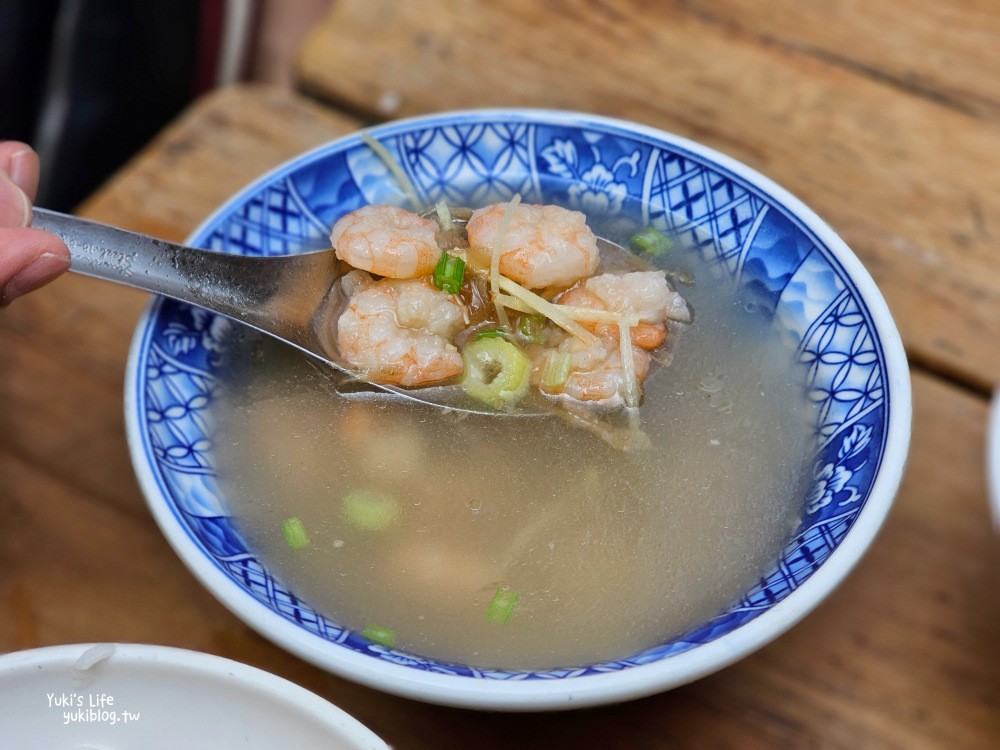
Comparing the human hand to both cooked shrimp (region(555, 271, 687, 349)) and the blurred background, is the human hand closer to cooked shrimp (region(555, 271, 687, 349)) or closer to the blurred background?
cooked shrimp (region(555, 271, 687, 349))

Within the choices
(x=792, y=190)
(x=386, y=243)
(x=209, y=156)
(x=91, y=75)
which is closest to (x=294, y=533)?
(x=386, y=243)

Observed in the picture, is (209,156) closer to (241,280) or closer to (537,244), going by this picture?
(241,280)

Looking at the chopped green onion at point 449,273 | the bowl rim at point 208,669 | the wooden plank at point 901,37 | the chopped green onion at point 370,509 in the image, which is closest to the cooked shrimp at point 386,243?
the chopped green onion at point 449,273

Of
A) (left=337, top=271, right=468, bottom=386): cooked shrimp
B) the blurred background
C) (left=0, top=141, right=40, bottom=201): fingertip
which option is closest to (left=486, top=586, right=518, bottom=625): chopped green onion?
(left=337, top=271, right=468, bottom=386): cooked shrimp

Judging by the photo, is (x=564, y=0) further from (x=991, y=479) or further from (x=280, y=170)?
(x=991, y=479)

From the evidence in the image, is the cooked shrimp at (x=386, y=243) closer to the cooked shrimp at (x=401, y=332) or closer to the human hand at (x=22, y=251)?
the cooked shrimp at (x=401, y=332)
